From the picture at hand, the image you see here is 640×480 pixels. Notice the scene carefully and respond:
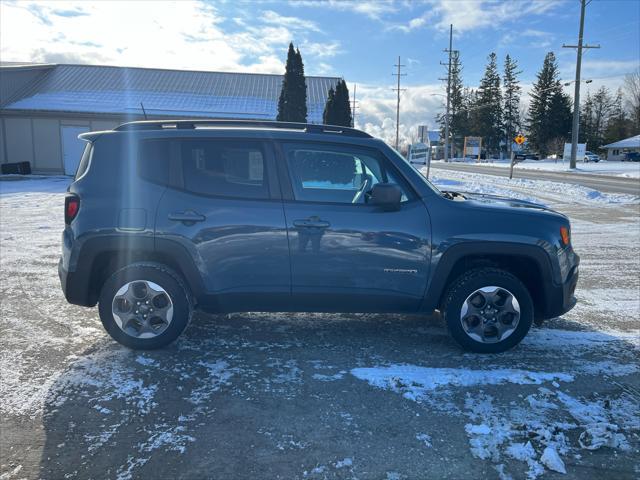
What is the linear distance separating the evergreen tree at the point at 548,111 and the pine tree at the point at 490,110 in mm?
7067

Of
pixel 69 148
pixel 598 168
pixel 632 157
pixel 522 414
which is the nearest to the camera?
pixel 522 414

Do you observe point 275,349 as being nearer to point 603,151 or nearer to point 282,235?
point 282,235

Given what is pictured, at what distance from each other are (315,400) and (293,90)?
21.8m

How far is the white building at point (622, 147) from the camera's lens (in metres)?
68.0

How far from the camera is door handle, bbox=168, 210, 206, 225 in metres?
3.95

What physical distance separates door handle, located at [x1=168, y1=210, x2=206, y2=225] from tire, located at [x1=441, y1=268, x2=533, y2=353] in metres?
2.19

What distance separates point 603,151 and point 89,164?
87.1 metres

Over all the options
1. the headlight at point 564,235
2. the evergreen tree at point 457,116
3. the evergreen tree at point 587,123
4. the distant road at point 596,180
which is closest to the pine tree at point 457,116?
the evergreen tree at point 457,116

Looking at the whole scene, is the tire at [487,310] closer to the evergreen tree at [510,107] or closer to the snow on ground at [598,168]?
the snow on ground at [598,168]

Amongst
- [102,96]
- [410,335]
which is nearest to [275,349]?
[410,335]

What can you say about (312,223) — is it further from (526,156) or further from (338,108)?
(526,156)

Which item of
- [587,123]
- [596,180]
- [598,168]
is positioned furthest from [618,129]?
[596,180]

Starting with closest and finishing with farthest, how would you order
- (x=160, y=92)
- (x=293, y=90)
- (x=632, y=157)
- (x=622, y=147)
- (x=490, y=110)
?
1. (x=293, y=90)
2. (x=160, y=92)
3. (x=632, y=157)
4. (x=622, y=147)
5. (x=490, y=110)

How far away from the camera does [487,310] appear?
412cm
